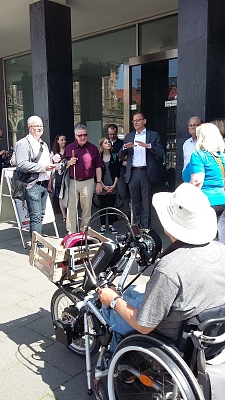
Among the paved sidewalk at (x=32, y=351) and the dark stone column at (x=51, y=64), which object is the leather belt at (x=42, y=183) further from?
the dark stone column at (x=51, y=64)

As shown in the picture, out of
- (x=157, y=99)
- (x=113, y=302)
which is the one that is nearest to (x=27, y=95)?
(x=157, y=99)

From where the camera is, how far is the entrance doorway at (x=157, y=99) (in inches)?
306

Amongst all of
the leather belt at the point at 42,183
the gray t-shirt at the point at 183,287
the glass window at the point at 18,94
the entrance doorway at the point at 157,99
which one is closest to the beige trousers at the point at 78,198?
the leather belt at the point at 42,183

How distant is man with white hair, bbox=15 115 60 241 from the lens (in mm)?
4781

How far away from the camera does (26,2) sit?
7.25 m

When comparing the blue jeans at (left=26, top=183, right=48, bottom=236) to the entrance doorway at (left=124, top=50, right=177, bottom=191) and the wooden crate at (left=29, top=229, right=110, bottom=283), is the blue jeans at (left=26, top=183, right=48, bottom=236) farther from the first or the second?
the entrance doorway at (left=124, top=50, right=177, bottom=191)

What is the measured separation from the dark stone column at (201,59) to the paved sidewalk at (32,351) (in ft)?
8.24

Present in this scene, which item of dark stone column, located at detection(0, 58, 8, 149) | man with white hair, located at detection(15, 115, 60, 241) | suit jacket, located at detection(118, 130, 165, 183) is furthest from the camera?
dark stone column, located at detection(0, 58, 8, 149)

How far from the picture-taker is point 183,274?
1690 mm

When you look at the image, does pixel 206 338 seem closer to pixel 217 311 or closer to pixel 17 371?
pixel 217 311

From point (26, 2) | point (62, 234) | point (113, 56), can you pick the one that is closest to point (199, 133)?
point (62, 234)

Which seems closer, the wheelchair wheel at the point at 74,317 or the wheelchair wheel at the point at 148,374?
the wheelchair wheel at the point at 148,374

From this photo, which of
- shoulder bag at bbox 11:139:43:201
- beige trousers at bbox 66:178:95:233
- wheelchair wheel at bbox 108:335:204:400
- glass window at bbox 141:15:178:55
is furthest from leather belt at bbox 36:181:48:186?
glass window at bbox 141:15:178:55

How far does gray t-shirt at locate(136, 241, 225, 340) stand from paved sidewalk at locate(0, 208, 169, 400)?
103 cm
